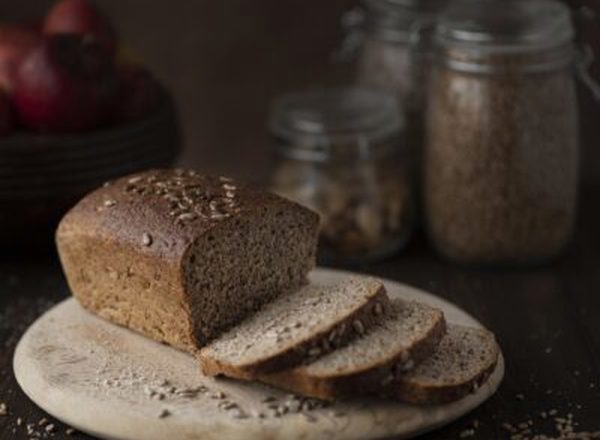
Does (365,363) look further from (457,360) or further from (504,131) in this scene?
(504,131)

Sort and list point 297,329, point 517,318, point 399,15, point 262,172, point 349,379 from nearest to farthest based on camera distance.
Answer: point 349,379 < point 297,329 < point 517,318 < point 399,15 < point 262,172

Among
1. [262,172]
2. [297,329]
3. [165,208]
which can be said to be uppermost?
[165,208]

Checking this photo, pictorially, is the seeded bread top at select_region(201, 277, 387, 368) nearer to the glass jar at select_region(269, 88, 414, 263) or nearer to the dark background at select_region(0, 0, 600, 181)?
the glass jar at select_region(269, 88, 414, 263)

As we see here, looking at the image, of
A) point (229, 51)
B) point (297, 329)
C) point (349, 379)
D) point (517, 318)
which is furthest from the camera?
point (229, 51)

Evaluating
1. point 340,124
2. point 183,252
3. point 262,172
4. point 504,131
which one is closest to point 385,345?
point 183,252

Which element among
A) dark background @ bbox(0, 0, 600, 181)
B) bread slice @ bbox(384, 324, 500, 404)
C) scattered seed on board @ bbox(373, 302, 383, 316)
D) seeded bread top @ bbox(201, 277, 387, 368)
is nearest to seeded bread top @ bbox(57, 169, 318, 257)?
seeded bread top @ bbox(201, 277, 387, 368)

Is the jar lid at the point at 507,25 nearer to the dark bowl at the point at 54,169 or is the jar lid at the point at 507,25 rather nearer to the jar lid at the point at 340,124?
the jar lid at the point at 340,124
